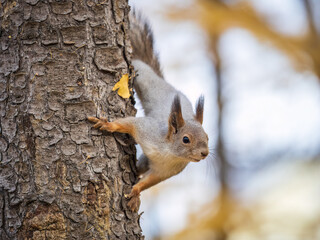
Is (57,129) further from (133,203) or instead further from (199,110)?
(199,110)

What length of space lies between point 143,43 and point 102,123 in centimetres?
116

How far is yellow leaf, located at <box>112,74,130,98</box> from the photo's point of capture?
6.32ft

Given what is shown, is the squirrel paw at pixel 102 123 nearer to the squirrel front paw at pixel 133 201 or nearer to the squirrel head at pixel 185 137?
the squirrel front paw at pixel 133 201

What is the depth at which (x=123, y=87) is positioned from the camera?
77.5 inches

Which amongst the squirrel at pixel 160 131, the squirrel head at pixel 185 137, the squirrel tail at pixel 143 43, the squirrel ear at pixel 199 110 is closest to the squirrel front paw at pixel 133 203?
the squirrel at pixel 160 131

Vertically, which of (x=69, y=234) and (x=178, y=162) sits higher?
(x=178, y=162)

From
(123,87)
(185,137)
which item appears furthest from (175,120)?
(123,87)

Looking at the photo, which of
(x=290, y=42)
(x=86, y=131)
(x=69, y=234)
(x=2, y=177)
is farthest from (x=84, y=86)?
(x=290, y=42)

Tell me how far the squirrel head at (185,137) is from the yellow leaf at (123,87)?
0.31 m

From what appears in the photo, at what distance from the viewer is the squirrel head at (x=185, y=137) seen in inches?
85.6

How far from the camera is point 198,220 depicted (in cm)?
440

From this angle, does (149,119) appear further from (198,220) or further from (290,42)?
(198,220)

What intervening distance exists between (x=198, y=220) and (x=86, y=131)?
296 centimetres

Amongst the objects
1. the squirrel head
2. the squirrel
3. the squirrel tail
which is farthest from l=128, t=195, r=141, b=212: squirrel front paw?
the squirrel tail
